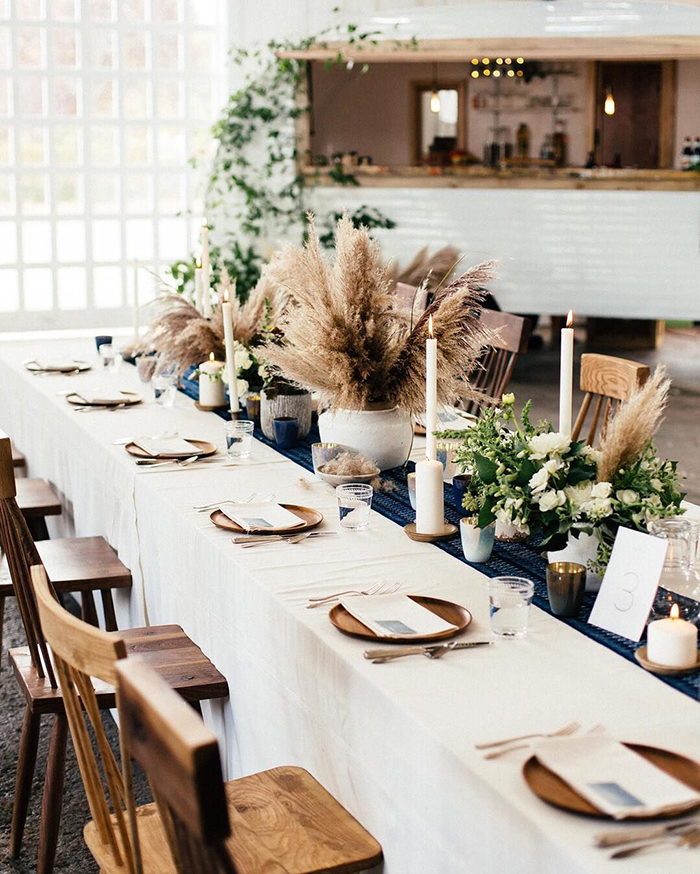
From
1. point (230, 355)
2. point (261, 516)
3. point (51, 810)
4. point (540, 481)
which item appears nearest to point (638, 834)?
point (540, 481)

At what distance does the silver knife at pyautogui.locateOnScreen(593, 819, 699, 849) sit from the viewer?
1.27 m

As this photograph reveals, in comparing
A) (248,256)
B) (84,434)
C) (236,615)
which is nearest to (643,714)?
(236,615)

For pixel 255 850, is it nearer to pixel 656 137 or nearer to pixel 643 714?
pixel 643 714

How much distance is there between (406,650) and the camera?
1812 mm

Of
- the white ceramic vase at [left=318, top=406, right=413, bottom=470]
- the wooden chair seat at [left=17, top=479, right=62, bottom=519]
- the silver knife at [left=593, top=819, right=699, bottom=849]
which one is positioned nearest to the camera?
the silver knife at [left=593, top=819, right=699, bottom=849]

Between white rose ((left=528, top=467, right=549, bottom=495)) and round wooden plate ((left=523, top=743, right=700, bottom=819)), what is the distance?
59 centimetres

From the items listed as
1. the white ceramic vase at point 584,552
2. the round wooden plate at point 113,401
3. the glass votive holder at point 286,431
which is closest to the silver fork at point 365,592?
the white ceramic vase at point 584,552

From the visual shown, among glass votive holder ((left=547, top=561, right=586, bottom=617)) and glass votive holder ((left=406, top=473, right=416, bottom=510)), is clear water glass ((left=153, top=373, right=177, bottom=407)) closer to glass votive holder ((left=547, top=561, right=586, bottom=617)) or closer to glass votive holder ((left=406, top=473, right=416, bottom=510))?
glass votive holder ((left=406, top=473, right=416, bottom=510))

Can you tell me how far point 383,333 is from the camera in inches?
108

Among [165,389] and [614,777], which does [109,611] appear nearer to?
[165,389]

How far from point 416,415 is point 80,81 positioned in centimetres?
619

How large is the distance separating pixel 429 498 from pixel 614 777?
103 centimetres

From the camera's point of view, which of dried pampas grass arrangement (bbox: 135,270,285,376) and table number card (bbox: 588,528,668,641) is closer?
table number card (bbox: 588,528,668,641)

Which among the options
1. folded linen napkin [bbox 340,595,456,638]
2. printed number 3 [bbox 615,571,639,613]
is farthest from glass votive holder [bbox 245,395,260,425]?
printed number 3 [bbox 615,571,639,613]
